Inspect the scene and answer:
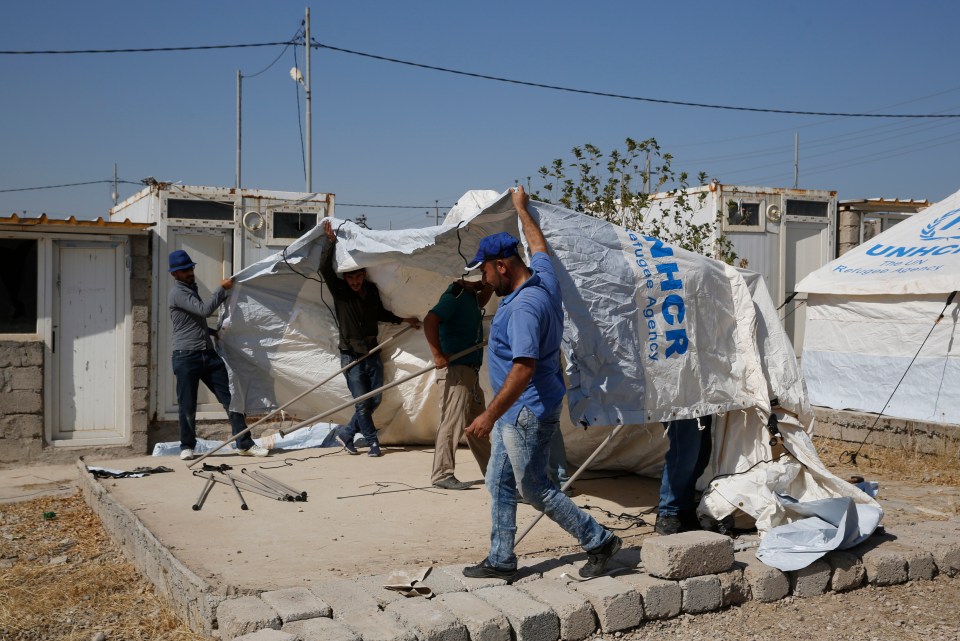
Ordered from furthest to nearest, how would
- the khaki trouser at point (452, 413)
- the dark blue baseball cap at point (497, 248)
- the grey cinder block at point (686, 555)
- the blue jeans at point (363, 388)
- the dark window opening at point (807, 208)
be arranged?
the dark window opening at point (807, 208)
the blue jeans at point (363, 388)
the khaki trouser at point (452, 413)
the dark blue baseball cap at point (497, 248)
the grey cinder block at point (686, 555)

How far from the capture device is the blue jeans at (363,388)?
24.7 ft

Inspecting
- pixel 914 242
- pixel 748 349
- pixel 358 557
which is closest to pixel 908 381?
Result: pixel 914 242

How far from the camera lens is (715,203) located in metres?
12.0

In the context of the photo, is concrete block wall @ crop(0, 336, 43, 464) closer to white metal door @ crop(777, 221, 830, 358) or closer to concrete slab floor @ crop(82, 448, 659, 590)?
concrete slab floor @ crop(82, 448, 659, 590)

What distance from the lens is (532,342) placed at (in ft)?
14.1

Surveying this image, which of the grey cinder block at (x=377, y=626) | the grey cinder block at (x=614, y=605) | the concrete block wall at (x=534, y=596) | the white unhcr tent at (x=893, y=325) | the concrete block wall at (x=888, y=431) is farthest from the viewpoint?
the white unhcr tent at (x=893, y=325)

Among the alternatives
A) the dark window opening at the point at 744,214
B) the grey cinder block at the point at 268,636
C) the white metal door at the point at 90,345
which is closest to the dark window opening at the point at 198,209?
the white metal door at the point at 90,345

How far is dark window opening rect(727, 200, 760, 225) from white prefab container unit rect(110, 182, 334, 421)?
5.28 m

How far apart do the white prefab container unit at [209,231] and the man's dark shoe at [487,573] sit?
20.1 ft

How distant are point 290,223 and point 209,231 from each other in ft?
2.96

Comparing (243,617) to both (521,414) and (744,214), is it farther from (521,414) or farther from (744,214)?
(744,214)

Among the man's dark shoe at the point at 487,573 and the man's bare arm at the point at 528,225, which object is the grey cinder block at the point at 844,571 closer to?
the man's dark shoe at the point at 487,573

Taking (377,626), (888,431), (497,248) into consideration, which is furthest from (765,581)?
(888,431)

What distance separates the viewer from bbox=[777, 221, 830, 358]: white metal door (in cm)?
1266
